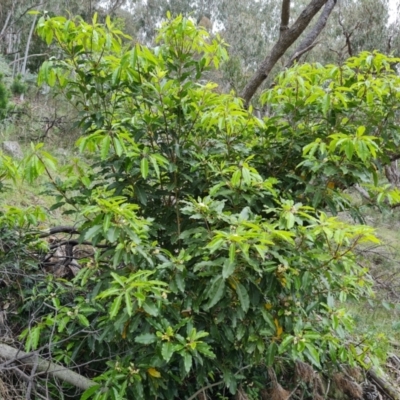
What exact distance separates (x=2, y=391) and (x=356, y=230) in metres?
1.92

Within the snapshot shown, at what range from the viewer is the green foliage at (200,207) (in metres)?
2.00

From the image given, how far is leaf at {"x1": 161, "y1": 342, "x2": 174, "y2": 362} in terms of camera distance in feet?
6.34

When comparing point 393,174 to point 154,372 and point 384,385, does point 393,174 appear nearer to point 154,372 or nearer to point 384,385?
point 384,385

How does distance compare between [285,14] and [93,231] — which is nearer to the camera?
[93,231]

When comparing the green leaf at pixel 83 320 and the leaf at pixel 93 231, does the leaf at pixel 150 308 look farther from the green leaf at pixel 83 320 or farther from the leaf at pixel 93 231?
the green leaf at pixel 83 320

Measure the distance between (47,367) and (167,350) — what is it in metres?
0.83

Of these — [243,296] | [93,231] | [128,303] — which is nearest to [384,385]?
[243,296]

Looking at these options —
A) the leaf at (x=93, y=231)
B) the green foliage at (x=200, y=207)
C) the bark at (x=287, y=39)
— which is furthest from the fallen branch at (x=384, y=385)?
the leaf at (x=93, y=231)

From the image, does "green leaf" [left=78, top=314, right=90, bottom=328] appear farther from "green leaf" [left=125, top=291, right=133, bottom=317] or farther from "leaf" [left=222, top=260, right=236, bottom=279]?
"leaf" [left=222, top=260, right=236, bottom=279]

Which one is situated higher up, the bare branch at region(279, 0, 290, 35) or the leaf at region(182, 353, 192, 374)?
the bare branch at region(279, 0, 290, 35)

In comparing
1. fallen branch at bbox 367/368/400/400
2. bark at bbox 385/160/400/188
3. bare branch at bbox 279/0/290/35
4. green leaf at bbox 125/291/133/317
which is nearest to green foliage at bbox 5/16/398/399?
green leaf at bbox 125/291/133/317

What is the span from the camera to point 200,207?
6.66ft

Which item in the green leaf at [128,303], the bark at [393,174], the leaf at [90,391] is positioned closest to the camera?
the green leaf at [128,303]

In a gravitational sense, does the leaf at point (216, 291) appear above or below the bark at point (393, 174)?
below
